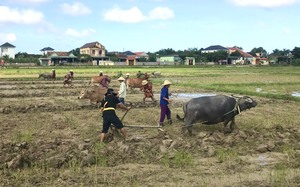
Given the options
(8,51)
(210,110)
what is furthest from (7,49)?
(210,110)

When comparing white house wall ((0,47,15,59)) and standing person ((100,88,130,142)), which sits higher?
white house wall ((0,47,15,59))

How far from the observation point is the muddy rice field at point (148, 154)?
6223mm

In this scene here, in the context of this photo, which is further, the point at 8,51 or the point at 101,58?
the point at 8,51

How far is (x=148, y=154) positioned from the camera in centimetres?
774

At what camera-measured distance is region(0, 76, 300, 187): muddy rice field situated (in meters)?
6.22

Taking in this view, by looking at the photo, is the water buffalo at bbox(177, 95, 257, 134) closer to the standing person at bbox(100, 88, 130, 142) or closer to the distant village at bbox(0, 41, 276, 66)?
the standing person at bbox(100, 88, 130, 142)

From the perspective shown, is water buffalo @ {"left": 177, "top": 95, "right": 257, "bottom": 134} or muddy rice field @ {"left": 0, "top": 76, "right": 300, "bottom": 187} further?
water buffalo @ {"left": 177, "top": 95, "right": 257, "bottom": 134}

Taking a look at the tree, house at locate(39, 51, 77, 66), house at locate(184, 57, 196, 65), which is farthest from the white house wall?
the tree

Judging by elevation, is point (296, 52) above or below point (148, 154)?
above

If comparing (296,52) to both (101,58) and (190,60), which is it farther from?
(101,58)

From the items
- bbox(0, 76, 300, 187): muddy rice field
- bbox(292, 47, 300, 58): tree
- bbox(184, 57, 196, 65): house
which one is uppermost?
bbox(292, 47, 300, 58): tree

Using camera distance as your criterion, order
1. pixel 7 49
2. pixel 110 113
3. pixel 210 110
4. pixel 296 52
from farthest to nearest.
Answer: pixel 7 49 < pixel 296 52 < pixel 210 110 < pixel 110 113

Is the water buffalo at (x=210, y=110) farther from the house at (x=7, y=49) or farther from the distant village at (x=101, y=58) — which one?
the house at (x=7, y=49)

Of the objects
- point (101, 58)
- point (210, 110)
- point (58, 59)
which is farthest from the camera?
point (101, 58)
